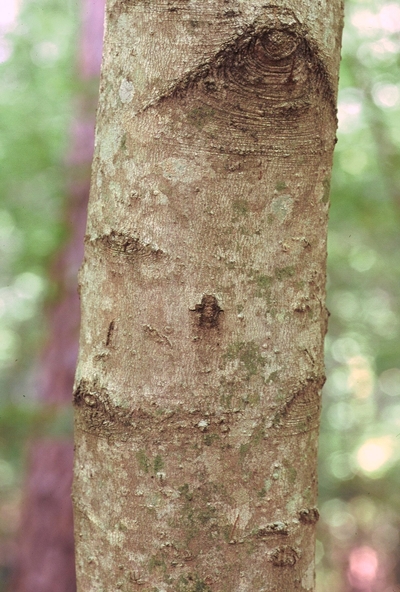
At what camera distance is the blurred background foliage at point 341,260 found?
3445 mm

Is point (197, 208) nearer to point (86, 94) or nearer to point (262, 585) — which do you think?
point (262, 585)

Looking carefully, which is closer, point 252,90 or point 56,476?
point 252,90

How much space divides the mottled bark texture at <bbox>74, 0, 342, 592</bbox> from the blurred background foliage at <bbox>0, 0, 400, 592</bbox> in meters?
1.10

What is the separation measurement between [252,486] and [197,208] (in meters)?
0.37

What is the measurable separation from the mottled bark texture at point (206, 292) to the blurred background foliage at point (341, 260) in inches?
43.4

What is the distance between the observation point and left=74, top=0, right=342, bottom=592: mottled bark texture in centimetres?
77

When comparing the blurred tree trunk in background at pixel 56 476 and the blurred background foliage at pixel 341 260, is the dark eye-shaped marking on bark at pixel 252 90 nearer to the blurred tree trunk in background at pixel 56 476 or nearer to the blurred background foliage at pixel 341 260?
the blurred background foliage at pixel 341 260

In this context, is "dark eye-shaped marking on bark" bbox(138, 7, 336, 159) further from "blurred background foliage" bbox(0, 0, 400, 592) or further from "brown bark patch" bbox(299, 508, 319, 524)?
"blurred background foliage" bbox(0, 0, 400, 592)

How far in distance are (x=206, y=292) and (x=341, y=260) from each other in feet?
14.0

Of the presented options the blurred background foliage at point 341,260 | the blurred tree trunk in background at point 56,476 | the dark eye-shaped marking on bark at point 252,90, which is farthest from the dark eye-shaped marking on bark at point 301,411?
the blurred tree trunk in background at point 56,476

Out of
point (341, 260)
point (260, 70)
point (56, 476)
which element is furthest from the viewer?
point (341, 260)

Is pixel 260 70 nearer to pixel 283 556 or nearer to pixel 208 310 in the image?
pixel 208 310

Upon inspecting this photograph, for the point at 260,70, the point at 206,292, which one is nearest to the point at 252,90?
the point at 260,70

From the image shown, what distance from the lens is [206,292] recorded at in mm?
776
